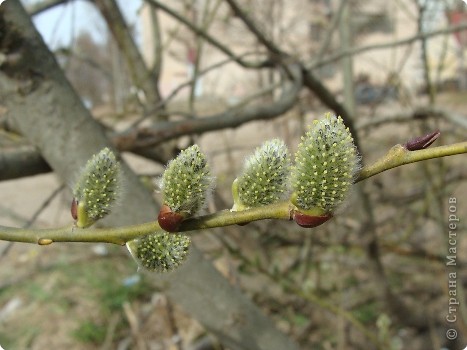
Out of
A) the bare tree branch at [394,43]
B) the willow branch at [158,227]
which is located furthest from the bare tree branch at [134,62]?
the willow branch at [158,227]

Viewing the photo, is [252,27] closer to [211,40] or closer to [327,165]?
[211,40]

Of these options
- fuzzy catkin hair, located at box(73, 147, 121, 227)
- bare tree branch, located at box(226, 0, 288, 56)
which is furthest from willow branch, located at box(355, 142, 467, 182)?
bare tree branch, located at box(226, 0, 288, 56)

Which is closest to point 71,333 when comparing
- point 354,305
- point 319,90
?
point 354,305

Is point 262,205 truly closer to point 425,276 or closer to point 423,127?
point 423,127

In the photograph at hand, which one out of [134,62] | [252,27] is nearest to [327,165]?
[252,27]

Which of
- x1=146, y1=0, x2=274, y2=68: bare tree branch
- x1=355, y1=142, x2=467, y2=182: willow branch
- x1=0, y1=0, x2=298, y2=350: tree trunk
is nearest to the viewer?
x1=355, y1=142, x2=467, y2=182: willow branch

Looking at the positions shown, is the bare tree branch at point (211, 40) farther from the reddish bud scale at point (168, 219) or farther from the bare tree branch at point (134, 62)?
the reddish bud scale at point (168, 219)

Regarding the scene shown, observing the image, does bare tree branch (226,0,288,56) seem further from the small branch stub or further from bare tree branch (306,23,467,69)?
the small branch stub
